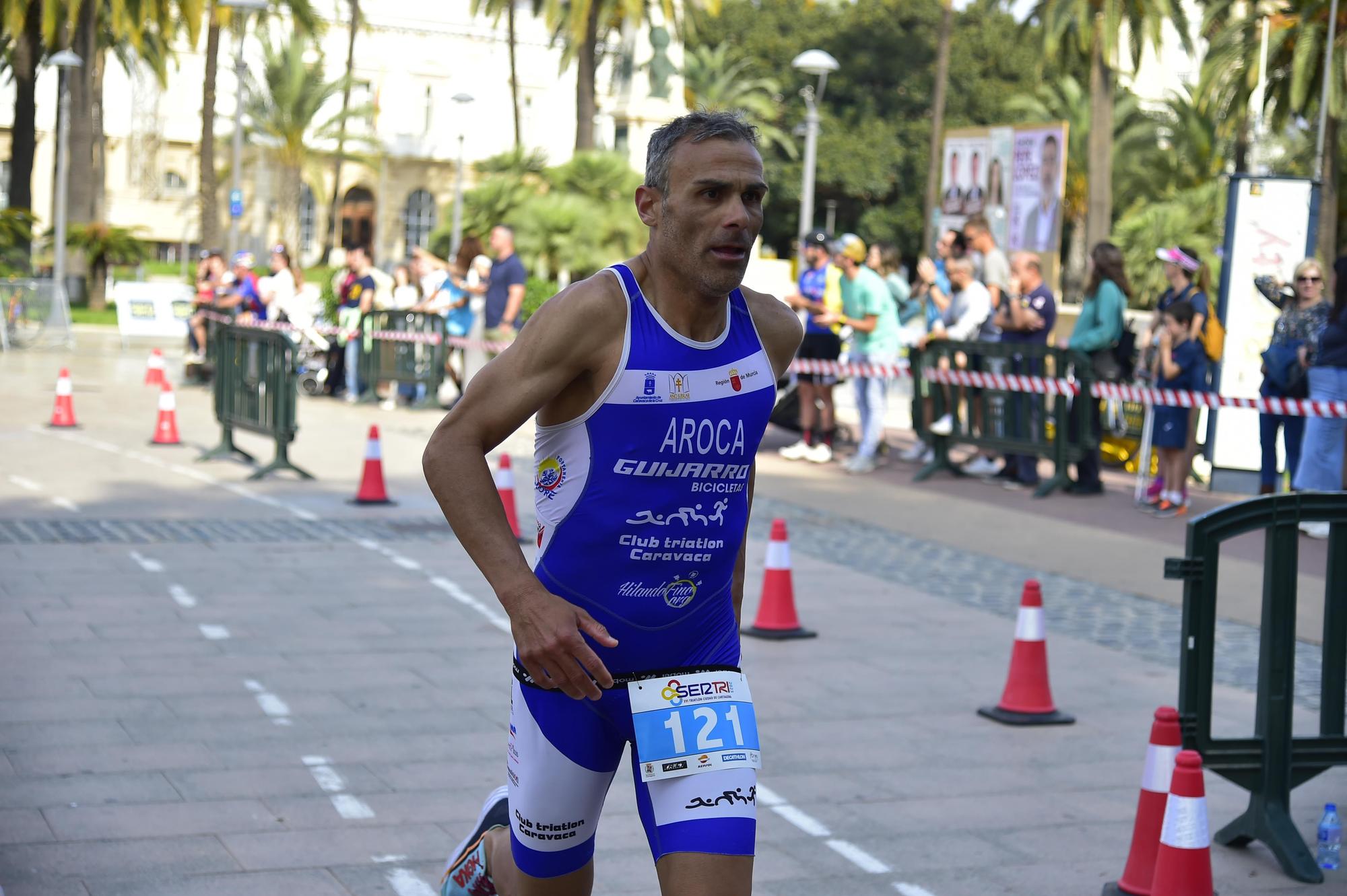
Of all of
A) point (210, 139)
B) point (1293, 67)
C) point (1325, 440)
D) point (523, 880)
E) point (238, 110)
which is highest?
point (1293, 67)

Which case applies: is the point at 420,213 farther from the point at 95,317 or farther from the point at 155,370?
the point at 155,370

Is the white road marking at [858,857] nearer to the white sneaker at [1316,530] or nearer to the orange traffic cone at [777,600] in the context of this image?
the orange traffic cone at [777,600]

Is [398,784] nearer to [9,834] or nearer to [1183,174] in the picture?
[9,834]

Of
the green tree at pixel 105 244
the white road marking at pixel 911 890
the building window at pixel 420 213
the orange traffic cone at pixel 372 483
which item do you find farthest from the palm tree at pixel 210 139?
the building window at pixel 420 213

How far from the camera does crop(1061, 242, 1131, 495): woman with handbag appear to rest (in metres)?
14.0

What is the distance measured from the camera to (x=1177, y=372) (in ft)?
43.1

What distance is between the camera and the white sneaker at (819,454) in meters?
16.3

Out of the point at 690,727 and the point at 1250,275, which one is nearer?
the point at 690,727

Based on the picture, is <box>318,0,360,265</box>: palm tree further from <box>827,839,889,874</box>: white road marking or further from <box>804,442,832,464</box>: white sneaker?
<box>827,839,889,874</box>: white road marking

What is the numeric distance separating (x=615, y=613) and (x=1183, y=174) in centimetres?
5470

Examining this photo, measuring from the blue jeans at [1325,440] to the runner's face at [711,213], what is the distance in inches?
372

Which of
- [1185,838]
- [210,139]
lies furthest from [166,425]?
[210,139]

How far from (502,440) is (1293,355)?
10.5 meters

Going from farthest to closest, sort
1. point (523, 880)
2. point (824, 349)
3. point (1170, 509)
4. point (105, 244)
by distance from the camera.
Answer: point (105, 244), point (824, 349), point (1170, 509), point (523, 880)
